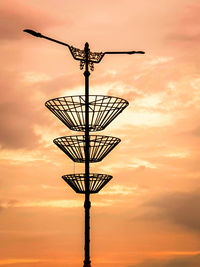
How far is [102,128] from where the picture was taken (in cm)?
2141

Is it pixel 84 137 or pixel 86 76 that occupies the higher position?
pixel 86 76

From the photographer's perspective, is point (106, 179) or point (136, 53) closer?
point (106, 179)

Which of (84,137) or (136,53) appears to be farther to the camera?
(136,53)

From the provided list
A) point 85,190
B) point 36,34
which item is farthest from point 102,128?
point 36,34

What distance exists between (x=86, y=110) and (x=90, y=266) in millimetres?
5394

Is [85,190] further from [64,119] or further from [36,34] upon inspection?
[36,34]

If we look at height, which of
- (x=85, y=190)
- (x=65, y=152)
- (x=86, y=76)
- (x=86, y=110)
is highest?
(x=86, y=76)

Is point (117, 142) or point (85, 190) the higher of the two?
point (117, 142)

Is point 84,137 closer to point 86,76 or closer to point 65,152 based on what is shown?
point 65,152

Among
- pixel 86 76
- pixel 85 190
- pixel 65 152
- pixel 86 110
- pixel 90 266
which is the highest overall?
pixel 86 76

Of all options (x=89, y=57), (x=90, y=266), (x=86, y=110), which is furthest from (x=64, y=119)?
(x=90, y=266)

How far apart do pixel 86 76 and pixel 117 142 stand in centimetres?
266

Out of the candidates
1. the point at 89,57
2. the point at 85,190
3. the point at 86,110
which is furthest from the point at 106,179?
the point at 89,57

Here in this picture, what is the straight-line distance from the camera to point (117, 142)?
832 inches
